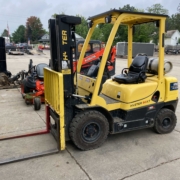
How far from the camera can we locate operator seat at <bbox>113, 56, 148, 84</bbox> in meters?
4.21

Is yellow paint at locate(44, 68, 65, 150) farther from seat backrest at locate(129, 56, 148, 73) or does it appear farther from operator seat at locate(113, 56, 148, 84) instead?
seat backrest at locate(129, 56, 148, 73)

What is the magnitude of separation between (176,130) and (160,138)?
2.22ft

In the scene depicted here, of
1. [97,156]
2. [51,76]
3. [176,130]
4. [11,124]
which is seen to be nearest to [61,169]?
[97,156]

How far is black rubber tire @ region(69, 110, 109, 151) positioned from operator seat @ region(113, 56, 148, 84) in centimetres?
91

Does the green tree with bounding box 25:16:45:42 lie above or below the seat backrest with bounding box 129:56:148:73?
above

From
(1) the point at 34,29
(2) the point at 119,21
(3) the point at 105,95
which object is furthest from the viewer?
(1) the point at 34,29

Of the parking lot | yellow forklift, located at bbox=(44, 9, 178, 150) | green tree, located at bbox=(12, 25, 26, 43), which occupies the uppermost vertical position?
green tree, located at bbox=(12, 25, 26, 43)

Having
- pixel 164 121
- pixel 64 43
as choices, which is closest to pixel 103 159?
pixel 164 121

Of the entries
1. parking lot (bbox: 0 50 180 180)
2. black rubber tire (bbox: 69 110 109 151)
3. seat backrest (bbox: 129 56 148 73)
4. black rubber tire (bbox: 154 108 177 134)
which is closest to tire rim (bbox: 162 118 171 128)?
black rubber tire (bbox: 154 108 177 134)

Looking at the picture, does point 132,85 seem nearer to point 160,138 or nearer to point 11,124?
point 160,138

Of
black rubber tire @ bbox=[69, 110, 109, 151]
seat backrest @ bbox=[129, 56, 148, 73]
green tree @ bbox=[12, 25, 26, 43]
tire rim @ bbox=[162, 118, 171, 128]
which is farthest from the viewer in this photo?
green tree @ bbox=[12, 25, 26, 43]

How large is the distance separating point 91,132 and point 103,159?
0.51 metres

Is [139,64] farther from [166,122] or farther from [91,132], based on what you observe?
[91,132]

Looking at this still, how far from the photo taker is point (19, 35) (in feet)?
304
